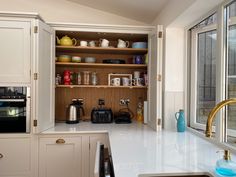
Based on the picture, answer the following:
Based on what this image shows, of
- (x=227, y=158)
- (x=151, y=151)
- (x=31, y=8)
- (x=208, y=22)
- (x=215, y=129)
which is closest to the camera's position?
(x=227, y=158)

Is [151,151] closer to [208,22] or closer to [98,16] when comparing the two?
[208,22]

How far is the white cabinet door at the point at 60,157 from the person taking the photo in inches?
83.3

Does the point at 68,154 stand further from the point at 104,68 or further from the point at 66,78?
the point at 104,68

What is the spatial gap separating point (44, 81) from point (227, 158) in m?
1.77

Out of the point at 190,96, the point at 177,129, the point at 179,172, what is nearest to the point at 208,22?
the point at 190,96

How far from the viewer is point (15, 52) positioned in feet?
6.77

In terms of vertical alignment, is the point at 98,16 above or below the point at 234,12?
above

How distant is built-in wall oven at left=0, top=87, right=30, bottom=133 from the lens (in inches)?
81.4

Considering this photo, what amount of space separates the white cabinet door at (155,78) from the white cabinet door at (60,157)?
82cm

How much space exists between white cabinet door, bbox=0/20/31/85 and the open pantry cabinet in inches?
16.7

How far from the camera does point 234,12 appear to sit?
164 centimetres

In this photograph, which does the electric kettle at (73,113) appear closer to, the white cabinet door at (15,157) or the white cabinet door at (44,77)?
the white cabinet door at (44,77)

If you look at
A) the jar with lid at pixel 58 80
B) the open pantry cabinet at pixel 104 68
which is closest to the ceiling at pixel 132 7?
the open pantry cabinet at pixel 104 68

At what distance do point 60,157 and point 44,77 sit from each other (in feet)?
2.73
